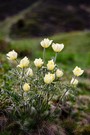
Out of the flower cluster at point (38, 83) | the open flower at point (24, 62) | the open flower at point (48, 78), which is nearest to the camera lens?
the open flower at point (48, 78)

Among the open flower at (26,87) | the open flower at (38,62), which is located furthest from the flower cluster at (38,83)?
the open flower at (26,87)

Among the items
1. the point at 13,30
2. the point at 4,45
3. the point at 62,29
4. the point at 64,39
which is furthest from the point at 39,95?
the point at 62,29

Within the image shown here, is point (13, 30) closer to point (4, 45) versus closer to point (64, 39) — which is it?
point (64, 39)

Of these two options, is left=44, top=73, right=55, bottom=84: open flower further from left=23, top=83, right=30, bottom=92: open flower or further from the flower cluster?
left=23, top=83, right=30, bottom=92: open flower

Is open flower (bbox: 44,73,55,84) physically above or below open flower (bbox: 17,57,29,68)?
below

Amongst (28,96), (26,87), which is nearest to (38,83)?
(28,96)

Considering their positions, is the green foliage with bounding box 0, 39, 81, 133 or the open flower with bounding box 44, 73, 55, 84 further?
the green foliage with bounding box 0, 39, 81, 133

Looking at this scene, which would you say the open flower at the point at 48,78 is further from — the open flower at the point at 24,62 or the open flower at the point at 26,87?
the open flower at the point at 24,62

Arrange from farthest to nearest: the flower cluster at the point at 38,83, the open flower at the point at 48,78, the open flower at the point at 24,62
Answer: the flower cluster at the point at 38,83
the open flower at the point at 24,62
the open flower at the point at 48,78

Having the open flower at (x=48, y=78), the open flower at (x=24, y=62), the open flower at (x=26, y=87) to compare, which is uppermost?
the open flower at (x=24, y=62)

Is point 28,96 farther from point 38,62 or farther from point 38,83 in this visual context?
point 38,62

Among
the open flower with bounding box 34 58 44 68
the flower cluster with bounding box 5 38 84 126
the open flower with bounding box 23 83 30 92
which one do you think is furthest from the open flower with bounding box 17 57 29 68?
the open flower with bounding box 23 83 30 92
